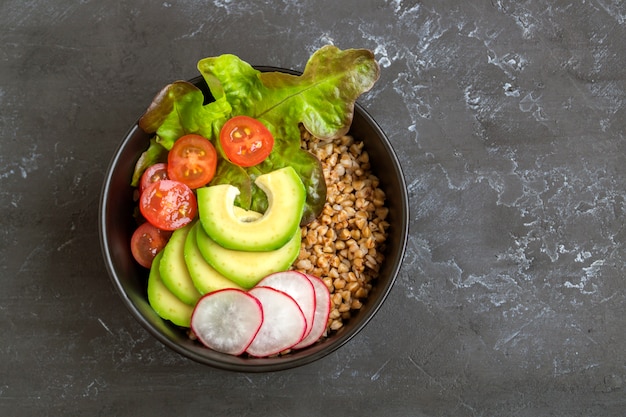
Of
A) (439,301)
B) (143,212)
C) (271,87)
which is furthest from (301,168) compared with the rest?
(439,301)

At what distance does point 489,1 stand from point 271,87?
100 centimetres

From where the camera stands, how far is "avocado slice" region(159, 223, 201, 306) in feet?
6.60

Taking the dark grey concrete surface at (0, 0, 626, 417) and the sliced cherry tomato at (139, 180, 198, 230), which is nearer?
the sliced cherry tomato at (139, 180, 198, 230)

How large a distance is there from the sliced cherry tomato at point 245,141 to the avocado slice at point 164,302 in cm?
40

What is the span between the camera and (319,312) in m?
2.09

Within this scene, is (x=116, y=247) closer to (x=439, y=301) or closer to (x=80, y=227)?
(x=80, y=227)

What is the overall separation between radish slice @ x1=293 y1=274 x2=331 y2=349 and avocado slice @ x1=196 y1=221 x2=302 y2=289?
0.13m

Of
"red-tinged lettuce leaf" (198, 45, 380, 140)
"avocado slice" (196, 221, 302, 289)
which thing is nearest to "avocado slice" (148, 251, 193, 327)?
"avocado slice" (196, 221, 302, 289)

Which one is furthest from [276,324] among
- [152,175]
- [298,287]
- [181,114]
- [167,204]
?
[181,114]

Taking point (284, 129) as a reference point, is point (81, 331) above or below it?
below

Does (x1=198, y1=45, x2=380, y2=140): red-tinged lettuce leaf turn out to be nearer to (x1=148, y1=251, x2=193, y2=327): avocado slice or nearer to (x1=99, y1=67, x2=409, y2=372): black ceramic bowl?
(x1=99, y1=67, x2=409, y2=372): black ceramic bowl

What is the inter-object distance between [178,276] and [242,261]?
0.70ft

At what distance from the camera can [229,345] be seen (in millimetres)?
2000

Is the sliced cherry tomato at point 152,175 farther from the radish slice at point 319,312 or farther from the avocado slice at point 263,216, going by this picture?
the radish slice at point 319,312
